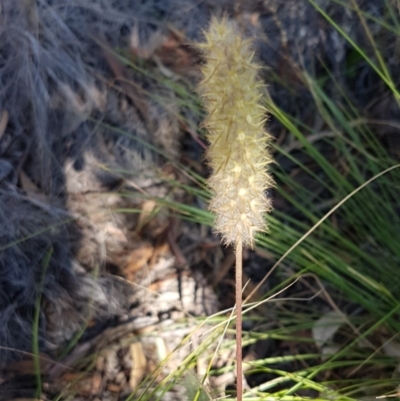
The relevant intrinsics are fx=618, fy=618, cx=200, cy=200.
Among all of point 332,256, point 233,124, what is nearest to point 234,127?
point 233,124

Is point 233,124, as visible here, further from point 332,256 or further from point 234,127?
point 332,256

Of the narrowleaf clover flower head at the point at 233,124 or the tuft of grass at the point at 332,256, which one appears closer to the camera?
the narrowleaf clover flower head at the point at 233,124

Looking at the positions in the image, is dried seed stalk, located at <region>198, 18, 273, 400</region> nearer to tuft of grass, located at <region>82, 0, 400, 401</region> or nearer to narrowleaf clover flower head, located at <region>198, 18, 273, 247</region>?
narrowleaf clover flower head, located at <region>198, 18, 273, 247</region>

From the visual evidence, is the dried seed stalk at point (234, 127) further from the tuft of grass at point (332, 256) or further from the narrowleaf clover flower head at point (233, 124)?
the tuft of grass at point (332, 256)

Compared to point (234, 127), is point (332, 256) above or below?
below

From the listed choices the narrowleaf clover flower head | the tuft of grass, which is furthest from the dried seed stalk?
the tuft of grass

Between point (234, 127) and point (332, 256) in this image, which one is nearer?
point (234, 127)

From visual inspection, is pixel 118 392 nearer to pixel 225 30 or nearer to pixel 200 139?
pixel 200 139

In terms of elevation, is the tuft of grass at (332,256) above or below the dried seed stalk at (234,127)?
below

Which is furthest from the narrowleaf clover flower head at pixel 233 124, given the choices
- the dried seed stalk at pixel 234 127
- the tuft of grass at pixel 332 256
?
the tuft of grass at pixel 332 256
